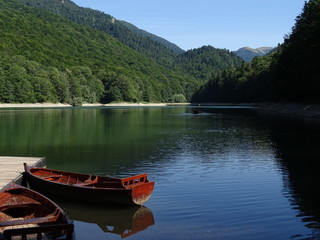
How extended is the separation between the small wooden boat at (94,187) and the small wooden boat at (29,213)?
3487 millimetres

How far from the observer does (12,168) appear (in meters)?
26.2

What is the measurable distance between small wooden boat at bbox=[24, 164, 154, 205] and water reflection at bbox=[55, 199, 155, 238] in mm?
419

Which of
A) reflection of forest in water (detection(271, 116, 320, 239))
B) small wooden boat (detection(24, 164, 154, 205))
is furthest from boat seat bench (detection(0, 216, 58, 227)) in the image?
reflection of forest in water (detection(271, 116, 320, 239))

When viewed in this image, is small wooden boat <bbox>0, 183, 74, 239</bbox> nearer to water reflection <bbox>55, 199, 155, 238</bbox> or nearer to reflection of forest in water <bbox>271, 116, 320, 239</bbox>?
water reflection <bbox>55, 199, 155, 238</bbox>

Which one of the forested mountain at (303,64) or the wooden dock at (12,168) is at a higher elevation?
the forested mountain at (303,64)

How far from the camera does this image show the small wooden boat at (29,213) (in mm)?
14398

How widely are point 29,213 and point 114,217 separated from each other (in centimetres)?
410

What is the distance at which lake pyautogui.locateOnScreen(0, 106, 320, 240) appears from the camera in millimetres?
17188

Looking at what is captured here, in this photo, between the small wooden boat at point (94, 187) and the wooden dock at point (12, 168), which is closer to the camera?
the small wooden boat at point (94, 187)

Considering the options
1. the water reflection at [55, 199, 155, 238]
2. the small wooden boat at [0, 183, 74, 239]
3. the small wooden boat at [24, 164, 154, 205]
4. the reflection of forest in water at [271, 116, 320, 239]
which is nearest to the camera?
the small wooden boat at [0, 183, 74, 239]

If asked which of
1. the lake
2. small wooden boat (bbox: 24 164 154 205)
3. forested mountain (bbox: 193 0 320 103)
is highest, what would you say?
forested mountain (bbox: 193 0 320 103)

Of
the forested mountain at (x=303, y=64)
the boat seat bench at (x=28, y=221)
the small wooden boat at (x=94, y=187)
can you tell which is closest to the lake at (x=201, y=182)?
the small wooden boat at (x=94, y=187)

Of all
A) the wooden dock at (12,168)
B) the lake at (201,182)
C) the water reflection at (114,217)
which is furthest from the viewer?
the wooden dock at (12,168)

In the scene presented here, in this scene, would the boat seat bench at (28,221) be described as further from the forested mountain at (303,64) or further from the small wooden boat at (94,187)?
the forested mountain at (303,64)
